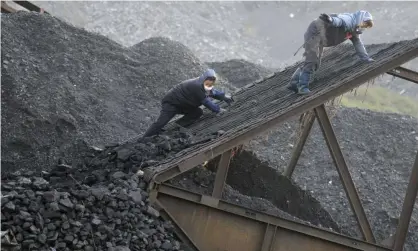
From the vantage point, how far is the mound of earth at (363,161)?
13.2 meters

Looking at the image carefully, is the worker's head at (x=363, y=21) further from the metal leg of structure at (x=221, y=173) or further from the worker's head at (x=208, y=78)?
the metal leg of structure at (x=221, y=173)

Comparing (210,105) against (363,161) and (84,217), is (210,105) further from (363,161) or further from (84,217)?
(363,161)

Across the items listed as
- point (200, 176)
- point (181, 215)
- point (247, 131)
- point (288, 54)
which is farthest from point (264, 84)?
point (288, 54)

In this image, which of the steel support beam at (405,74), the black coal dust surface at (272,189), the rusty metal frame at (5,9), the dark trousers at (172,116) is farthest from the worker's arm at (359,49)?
the rusty metal frame at (5,9)

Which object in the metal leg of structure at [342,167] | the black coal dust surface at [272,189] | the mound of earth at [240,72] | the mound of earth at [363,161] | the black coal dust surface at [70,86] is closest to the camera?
the metal leg of structure at [342,167]

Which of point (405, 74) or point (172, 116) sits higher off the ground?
point (405, 74)

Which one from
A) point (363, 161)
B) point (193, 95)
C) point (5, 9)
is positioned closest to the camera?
point (193, 95)

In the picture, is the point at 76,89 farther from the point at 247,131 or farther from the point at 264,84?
the point at 247,131

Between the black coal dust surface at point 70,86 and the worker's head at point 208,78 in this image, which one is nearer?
the worker's head at point 208,78

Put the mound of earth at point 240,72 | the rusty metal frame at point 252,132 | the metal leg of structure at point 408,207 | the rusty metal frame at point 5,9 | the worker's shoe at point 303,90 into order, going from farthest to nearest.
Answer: the mound of earth at point 240,72 → the rusty metal frame at point 5,9 → the worker's shoe at point 303,90 → the metal leg of structure at point 408,207 → the rusty metal frame at point 252,132

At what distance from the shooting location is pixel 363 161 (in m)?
15.3

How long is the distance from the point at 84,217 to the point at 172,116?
11.9ft

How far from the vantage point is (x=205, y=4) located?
3775cm

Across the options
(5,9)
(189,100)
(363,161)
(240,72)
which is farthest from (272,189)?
(5,9)
